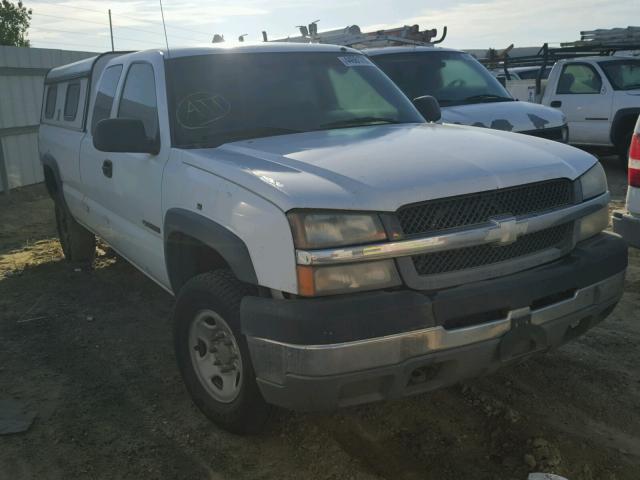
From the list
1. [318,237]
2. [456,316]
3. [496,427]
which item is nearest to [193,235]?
[318,237]

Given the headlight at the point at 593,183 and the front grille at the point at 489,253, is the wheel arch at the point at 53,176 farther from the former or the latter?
the headlight at the point at 593,183

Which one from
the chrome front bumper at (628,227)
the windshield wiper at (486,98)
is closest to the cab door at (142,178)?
the chrome front bumper at (628,227)

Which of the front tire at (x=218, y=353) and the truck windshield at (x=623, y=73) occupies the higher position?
the truck windshield at (x=623, y=73)

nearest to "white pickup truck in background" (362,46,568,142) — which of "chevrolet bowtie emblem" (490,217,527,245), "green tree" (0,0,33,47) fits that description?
"chevrolet bowtie emblem" (490,217,527,245)

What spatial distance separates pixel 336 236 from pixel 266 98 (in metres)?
1.56

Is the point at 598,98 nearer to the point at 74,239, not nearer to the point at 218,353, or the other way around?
the point at 74,239

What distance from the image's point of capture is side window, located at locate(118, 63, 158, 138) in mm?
3951

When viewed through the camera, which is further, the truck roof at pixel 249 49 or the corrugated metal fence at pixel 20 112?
the corrugated metal fence at pixel 20 112

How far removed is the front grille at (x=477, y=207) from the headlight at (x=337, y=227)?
0.13 metres

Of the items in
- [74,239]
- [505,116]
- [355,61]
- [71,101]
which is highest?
[355,61]

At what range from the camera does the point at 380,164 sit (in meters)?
2.92

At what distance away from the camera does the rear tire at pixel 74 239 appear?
6.64 m

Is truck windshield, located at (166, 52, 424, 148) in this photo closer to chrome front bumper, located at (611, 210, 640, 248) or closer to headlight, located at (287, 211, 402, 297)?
headlight, located at (287, 211, 402, 297)

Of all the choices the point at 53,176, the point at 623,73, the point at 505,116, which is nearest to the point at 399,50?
the point at 505,116
